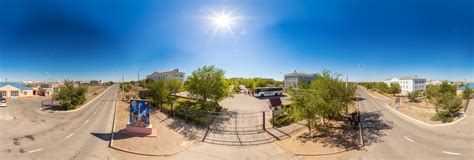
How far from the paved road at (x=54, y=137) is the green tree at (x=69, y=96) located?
459 cm

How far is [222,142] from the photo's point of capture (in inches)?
473

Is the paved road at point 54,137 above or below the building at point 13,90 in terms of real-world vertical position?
below

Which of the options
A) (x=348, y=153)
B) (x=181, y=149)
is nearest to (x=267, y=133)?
(x=348, y=153)

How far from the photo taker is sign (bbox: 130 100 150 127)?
41.7 ft

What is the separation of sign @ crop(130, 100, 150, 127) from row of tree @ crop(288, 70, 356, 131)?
31.4 ft

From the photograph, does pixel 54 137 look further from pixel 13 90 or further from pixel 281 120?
pixel 13 90

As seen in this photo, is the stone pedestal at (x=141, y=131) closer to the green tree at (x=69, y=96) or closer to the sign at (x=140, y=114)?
the sign at (x=140, y=114)

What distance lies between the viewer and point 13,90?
107 feet

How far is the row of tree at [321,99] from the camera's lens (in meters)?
13.1

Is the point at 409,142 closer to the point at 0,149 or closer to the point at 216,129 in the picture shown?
the point at 216,129

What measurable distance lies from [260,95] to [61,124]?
2617 centimetres

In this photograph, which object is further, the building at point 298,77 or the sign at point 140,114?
the building at point 298,77

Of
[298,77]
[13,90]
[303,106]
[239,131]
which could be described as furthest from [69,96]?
[298,77]

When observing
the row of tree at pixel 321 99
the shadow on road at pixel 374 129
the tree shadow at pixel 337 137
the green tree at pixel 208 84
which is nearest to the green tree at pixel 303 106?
the row of tree at pixel 321 99
